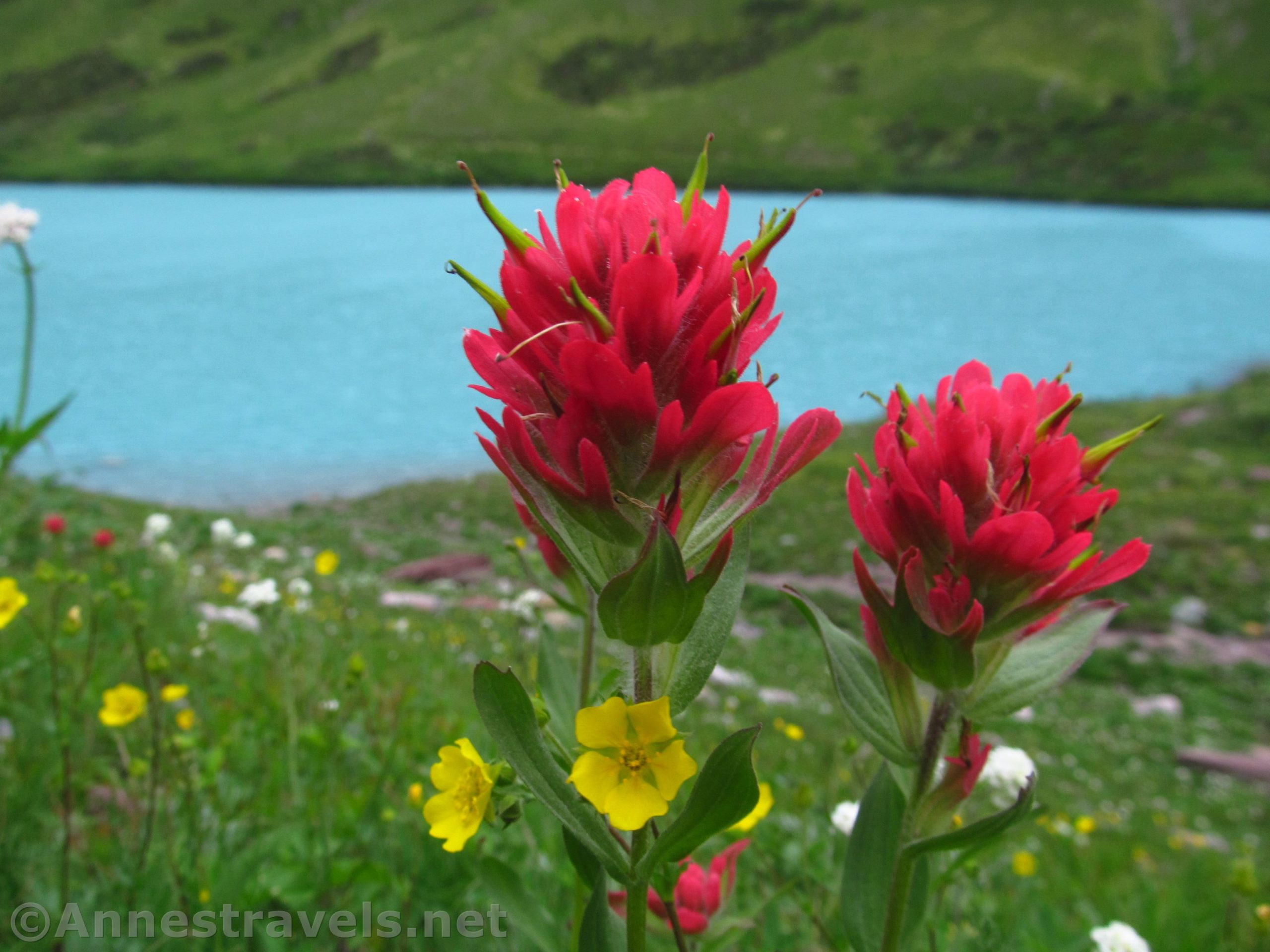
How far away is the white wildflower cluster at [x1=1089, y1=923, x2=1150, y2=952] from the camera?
174cm

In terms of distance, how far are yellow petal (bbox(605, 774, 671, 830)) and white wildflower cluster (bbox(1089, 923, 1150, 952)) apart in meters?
1.47

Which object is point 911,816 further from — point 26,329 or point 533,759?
point 26,329

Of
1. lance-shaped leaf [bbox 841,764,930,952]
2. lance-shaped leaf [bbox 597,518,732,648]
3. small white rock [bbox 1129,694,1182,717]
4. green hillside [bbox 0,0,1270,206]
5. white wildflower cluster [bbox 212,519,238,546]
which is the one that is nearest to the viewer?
lance-shaped leaf [bbox 597,518,732,648]

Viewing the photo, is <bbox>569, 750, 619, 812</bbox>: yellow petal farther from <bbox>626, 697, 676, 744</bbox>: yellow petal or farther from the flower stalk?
the flower stalk

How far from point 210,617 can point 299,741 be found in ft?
10.7

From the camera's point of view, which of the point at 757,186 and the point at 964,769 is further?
the point at 757,186

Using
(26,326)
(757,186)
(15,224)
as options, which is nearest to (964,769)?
(26,326)

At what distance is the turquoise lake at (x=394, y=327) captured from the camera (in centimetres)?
2052

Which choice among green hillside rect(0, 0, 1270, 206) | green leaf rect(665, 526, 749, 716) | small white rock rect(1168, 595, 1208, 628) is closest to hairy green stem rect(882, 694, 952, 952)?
green leaf rect(665, 526, 749, 716)

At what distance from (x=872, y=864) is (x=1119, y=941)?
0.98 meters

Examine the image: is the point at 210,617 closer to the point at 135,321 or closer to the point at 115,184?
the point at 135,321

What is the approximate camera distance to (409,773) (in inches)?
112

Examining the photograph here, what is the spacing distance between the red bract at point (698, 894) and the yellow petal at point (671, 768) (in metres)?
0.48

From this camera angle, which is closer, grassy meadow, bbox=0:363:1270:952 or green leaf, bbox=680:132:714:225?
green leaf, bbox=680:132:714:225
